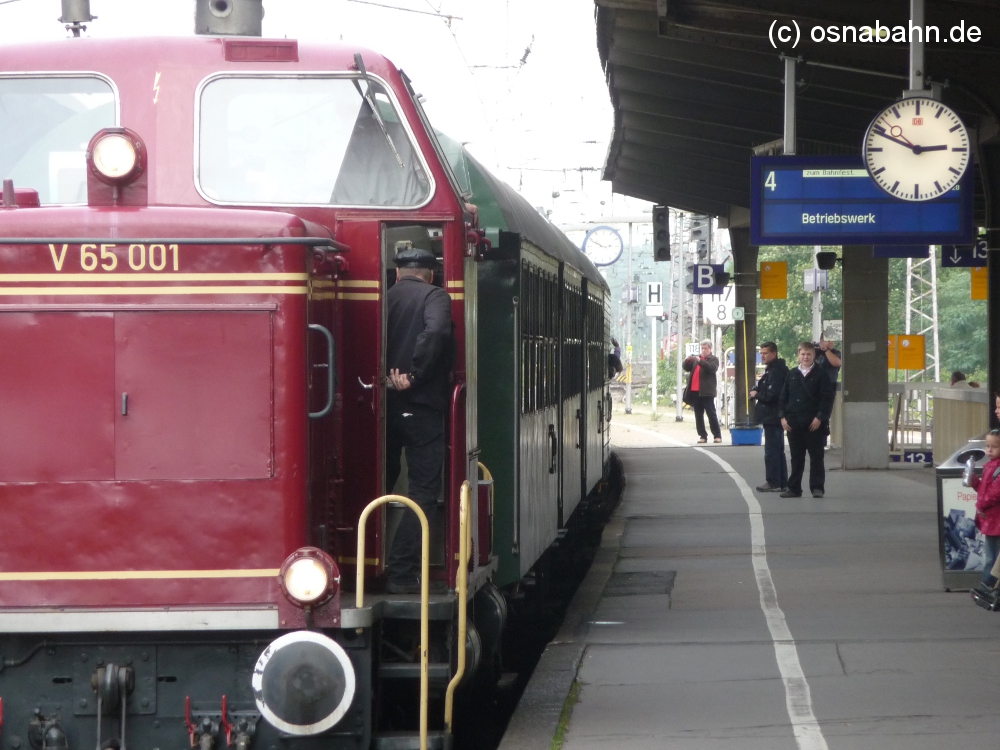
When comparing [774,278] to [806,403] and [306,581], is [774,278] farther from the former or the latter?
[306,581]

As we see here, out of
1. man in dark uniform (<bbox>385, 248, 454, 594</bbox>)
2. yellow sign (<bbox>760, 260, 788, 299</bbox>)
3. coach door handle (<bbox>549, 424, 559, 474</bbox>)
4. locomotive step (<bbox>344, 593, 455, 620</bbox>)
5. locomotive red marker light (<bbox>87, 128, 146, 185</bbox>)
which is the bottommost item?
locomotive step (<bbox>344, 593, 455, 620</bbox>)

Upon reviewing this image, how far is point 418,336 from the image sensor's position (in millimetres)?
5926

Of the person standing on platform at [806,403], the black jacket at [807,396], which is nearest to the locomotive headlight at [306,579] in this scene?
the person standing on platform at [806,403]

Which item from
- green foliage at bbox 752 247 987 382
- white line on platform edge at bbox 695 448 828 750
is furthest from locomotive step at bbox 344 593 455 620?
green foliage at bbox 752 247 987 382

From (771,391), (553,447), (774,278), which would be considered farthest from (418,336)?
(774,278)

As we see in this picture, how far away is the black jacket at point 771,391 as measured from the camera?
56.1 feet

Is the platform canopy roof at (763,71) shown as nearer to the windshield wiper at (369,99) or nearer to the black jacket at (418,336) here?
the windshield wiper at (369,99)

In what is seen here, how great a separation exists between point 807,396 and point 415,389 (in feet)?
37.4

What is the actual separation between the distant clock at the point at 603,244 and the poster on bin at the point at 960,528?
27299 millimetres

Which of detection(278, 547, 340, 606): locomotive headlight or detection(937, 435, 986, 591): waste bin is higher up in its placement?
detection(278, 547, 340, 606): locomotive headlight

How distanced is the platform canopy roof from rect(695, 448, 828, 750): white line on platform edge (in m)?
4.86

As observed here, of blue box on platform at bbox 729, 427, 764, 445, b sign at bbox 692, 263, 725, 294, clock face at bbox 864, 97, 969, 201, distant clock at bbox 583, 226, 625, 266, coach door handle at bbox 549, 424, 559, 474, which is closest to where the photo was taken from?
coach door handle at bbox 549, 424, 559, 474

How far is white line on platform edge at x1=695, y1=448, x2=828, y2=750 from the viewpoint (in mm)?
6730

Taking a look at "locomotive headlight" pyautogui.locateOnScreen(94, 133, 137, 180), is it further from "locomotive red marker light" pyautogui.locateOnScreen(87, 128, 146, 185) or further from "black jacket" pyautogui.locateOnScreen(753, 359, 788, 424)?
"black jacket" pyautogui.locateOnScreen(753, 359, 788, 424)
